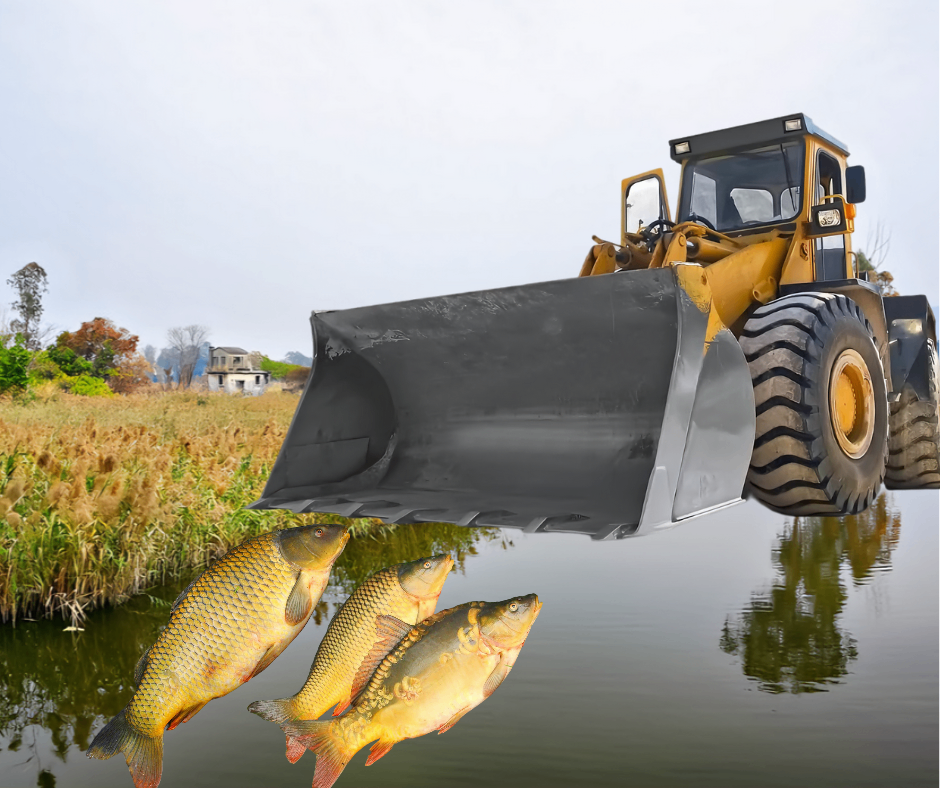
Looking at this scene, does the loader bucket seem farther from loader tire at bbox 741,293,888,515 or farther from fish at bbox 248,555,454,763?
fish at bbox 248,555,454,763

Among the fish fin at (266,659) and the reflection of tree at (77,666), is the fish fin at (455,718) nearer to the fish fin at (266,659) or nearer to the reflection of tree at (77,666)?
the fish fin at (266,659)

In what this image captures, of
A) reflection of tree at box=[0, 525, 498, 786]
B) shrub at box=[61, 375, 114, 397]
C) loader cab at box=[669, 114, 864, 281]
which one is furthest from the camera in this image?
shrub at box=[61, 375, 114, 397]

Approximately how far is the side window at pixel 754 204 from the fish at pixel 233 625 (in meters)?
4.42

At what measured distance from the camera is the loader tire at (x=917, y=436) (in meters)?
5.25

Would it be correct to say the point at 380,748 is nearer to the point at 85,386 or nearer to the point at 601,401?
the point at 601,401

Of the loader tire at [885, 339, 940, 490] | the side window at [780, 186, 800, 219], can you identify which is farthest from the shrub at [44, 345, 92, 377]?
the loader tire at [885, 339, 940, 490]

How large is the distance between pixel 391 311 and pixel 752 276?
212cm

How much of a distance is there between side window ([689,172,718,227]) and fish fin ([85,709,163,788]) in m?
4.86

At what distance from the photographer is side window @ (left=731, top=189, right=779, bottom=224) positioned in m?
5.09

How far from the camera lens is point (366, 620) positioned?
1580 millimetres

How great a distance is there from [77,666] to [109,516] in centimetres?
114

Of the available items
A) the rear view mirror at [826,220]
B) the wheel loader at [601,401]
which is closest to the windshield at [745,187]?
the rear view mirror at [826,220]

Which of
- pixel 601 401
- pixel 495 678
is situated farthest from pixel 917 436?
pixel 495 678

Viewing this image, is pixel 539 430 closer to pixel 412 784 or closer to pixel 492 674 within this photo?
pixel 412 784
